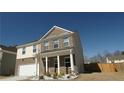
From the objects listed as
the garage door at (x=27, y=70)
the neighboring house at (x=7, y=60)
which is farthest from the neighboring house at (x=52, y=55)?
the neighboring house at (x=7, y=60)

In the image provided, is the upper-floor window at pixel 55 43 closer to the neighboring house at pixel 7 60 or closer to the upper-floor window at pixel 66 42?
the upper-floor window at pixel 66 42

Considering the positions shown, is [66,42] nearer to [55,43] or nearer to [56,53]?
[55,43]

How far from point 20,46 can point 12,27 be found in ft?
20.8

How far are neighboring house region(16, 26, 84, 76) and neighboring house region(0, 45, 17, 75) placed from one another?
11.9ft

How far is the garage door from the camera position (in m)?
20.8

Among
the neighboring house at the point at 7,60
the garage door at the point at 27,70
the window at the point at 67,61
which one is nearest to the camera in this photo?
the window at the point at 67,61

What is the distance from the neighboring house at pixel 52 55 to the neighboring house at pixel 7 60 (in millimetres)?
3641

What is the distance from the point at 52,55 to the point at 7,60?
38.2 ft

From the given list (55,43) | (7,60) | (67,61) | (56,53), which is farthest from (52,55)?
(7,60)

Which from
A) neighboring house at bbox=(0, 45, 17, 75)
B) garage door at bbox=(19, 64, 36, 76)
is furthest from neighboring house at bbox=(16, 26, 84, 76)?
neighboring house at bbox=(0, 45, 17, 75)

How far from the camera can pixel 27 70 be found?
21.5 m

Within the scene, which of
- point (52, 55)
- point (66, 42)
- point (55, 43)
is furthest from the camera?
point (55, 43)

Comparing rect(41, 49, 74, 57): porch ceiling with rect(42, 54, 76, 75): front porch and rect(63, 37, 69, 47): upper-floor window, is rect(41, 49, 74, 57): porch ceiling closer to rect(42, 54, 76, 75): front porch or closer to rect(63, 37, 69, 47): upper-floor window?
rect(42, 54, 76, 75): front porch

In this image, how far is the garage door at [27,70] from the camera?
20.8 metres
